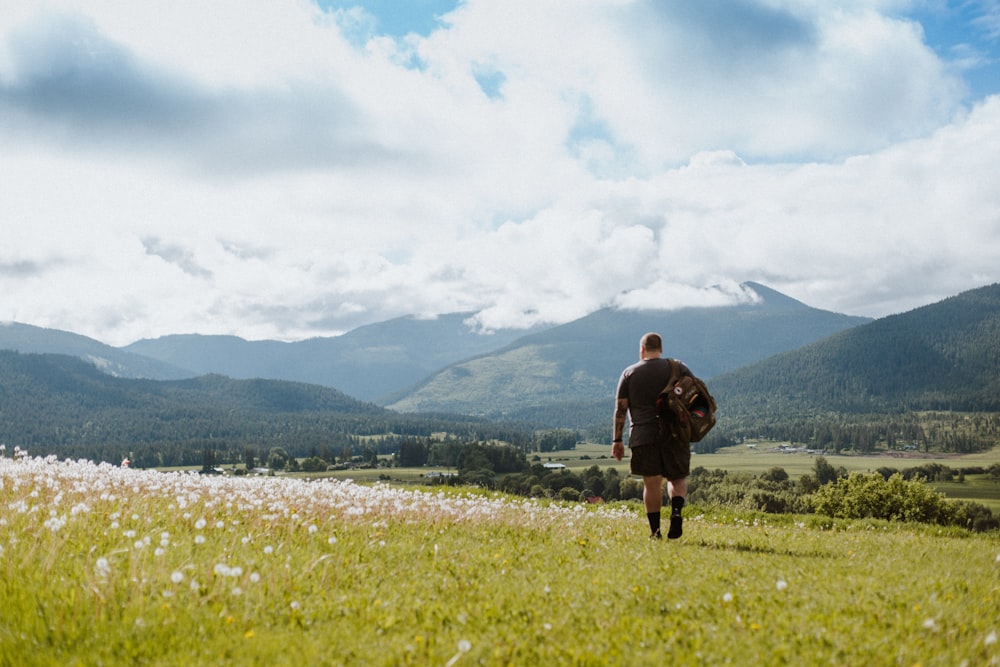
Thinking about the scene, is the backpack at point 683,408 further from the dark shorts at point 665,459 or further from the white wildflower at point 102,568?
the white wildflower at point 102,568

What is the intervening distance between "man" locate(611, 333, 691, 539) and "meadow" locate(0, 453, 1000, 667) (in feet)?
2.96

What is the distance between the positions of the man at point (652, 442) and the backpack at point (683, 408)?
9 centimetres

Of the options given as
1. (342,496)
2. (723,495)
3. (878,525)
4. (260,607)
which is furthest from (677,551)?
(723,495)

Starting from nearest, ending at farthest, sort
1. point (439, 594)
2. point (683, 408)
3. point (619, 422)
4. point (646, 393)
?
point (439, 594)
point (683, 408)
point (646, 393)
point (619, 422)

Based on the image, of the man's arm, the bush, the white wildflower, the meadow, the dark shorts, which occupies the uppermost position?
the man's arm

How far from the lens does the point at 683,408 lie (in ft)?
38.5

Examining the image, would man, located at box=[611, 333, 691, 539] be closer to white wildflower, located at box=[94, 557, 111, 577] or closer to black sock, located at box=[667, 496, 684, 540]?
black sock, located at box=[667, 496, 684, 540]

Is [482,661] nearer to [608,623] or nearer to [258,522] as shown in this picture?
[608,623]

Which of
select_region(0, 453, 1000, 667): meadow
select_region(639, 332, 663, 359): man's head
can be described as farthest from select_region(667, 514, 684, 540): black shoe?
select_region(639, 332, 663, 359): man's head

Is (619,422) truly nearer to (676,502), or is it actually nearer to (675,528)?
(676,502)

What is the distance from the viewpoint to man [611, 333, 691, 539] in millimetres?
11820

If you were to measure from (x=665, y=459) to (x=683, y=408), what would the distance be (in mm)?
1014

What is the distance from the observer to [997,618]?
6.33m

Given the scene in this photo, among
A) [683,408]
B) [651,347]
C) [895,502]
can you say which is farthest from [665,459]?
[895,502]
